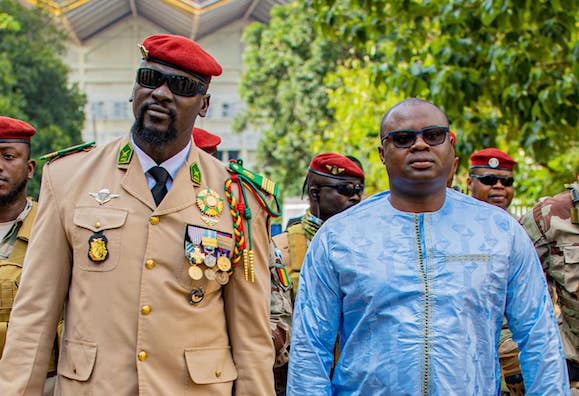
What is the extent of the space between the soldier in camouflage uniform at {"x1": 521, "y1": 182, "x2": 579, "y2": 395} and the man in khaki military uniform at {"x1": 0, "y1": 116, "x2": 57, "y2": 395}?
10.3 feet

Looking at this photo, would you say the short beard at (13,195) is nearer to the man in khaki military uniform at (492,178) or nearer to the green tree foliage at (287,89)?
the man in khaki military uniform at (492,178)

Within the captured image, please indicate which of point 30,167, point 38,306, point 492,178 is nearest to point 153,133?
point 38,306

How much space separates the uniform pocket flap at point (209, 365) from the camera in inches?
145

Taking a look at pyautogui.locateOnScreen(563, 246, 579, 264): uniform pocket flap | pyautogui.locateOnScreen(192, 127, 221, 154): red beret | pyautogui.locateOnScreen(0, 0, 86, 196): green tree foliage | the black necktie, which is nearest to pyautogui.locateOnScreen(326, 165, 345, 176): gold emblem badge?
pyautogui.locateOnScreen(192, 127, 221, 154): red beret

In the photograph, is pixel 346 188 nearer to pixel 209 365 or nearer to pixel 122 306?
pixel 209 365

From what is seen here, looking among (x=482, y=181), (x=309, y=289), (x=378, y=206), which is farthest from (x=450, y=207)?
(x=482, y=181)

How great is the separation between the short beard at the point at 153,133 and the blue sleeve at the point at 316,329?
2.49 ft

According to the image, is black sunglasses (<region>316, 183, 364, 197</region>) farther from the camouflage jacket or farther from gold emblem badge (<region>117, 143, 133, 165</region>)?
gold emblem badge (<region>117, 143, 133, 165</region>)

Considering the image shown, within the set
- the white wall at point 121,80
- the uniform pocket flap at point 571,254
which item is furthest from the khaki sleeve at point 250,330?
the white wall at point 121,80

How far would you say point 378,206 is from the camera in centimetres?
391

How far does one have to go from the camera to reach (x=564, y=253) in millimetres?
5820

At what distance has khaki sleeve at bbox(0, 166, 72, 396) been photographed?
362cm

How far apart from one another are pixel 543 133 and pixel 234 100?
1236 inches

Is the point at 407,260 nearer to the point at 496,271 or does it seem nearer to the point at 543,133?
the point at 496,271
